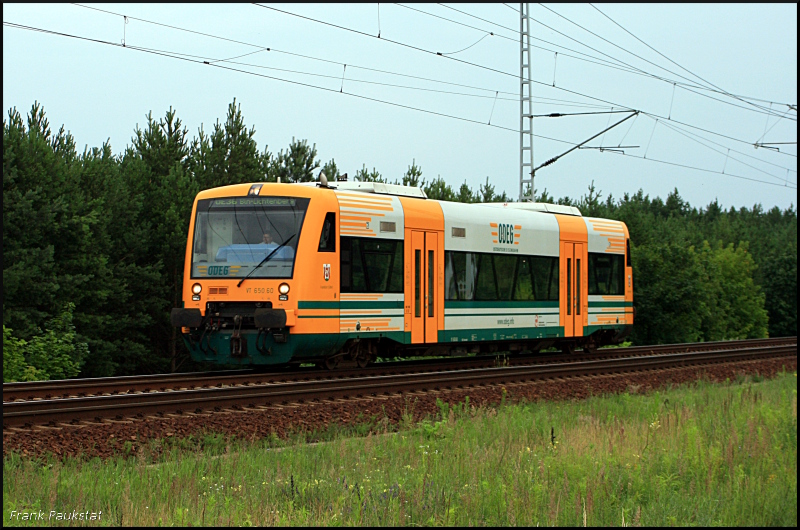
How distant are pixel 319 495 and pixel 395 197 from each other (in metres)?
10.8

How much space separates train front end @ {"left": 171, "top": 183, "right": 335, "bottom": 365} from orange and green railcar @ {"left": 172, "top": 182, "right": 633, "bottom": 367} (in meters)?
0.02

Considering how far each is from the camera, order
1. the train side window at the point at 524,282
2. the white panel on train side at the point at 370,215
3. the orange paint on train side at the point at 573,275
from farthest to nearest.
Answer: the orange paint on train side at the point at 573,275 < the train side window at the point at 524,282 < the white panel on train side at the point at 370,215

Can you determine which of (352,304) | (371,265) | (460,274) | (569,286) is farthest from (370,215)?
(569,286)

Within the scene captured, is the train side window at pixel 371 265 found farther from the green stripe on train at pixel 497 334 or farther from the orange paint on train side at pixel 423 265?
the green stripe on train at pixel 497 334

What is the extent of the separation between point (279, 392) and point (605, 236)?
1287 centimetres

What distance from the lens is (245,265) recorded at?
51.0ft

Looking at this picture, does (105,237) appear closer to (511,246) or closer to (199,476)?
(511,246)

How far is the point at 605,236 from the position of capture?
23250 mm

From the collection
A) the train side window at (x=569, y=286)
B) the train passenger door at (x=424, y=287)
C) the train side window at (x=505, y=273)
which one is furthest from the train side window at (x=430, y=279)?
the train side window at (x=569, y=286)

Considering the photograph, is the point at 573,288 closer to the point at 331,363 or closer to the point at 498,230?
the point at 498,230

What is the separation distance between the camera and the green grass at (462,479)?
6352 mm

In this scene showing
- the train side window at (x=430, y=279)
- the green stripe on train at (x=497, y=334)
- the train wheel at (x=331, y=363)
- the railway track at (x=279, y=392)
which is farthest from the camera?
the green stripe on train at (x=497, y=334)

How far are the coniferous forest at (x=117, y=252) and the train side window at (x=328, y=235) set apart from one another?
7.54 meters

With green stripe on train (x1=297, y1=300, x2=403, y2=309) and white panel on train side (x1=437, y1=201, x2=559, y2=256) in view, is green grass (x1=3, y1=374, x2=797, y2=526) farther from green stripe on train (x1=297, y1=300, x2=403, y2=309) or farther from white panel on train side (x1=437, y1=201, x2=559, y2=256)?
white panel on train side (x1=437, y1=201, x2=559, y2=256)
